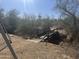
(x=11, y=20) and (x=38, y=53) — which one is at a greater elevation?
(x=38, y=53)

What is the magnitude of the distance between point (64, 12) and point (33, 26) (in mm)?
7981

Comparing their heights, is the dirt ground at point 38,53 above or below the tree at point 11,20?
above

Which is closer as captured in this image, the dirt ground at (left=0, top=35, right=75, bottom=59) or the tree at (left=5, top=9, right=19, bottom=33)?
the dirt ground at (left=0, top=35, right=75, bottom=59)

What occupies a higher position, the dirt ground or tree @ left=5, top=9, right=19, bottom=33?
the dirt ground

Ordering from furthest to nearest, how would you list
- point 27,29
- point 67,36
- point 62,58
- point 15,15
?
point 15,15
point 27,29
point 67,36
point 62,58

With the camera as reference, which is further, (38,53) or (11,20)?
(11,20)

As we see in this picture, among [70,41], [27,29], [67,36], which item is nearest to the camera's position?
[70,41]

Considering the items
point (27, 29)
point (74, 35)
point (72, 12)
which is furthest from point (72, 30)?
point (27, 29)

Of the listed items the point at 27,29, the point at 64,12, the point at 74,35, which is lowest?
the point at 27,29

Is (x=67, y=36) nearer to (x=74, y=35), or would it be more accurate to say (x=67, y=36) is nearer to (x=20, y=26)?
(x=74, y=35)

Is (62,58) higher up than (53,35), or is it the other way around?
(62,58)

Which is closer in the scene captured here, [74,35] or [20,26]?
[74,35]

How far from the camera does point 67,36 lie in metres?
19.2

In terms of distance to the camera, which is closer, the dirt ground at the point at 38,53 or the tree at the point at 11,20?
the dirt ground at the point at 38,53
